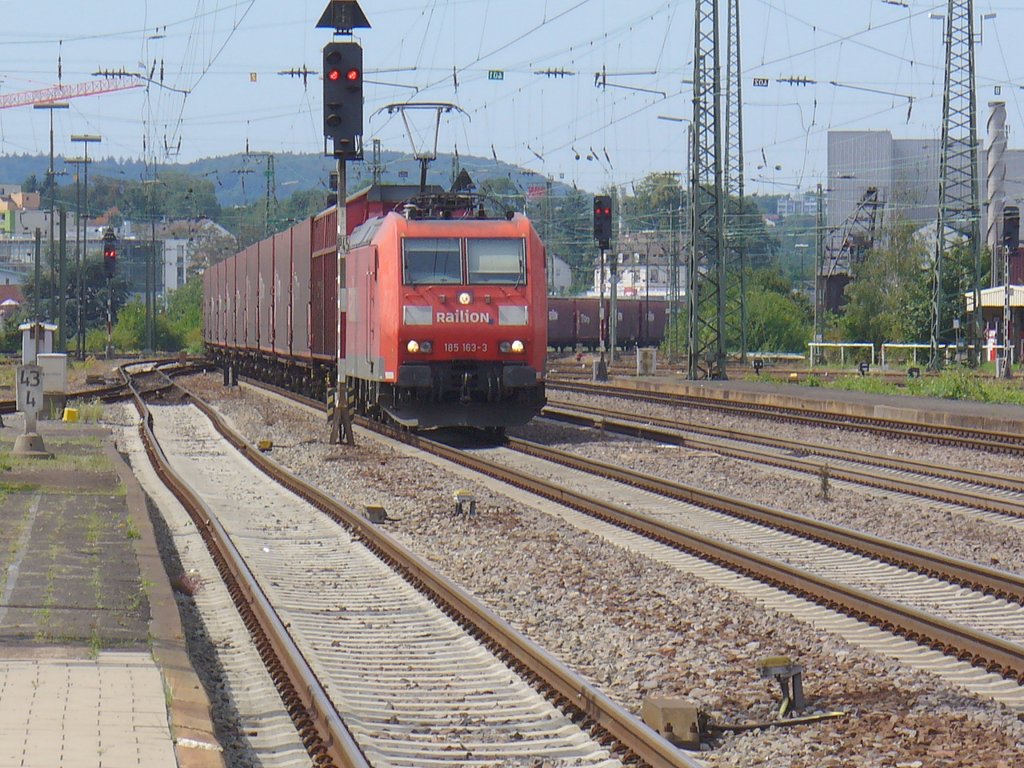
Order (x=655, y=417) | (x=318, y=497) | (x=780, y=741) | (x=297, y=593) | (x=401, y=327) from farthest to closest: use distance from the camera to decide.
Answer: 1. (x=655, y=417)
2. (x=401, y=327)
3. (x=318, y=497)
4. (x=297, y=593)
5. (x=780, y=741)

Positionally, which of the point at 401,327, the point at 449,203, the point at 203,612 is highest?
the point at 449,203

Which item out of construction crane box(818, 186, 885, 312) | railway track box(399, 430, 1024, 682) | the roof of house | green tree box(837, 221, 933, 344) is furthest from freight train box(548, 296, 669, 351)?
the roof of house

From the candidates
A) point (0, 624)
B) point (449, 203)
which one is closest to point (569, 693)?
point (0, 624)

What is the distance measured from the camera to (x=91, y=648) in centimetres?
738

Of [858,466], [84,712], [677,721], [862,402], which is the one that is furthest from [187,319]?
[677,721]

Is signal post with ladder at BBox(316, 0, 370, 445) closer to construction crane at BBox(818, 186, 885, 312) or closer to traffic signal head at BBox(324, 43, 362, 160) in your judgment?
traffic signal head at BBox(324, 43, 362, 160)

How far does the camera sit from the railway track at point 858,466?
15.0 meters

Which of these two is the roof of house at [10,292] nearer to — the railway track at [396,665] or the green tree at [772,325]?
the green tree at [772,325]

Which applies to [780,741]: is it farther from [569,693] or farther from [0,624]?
[0,624]

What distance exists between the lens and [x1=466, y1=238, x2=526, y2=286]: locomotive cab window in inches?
837

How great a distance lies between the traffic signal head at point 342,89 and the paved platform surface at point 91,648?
23.1 feet

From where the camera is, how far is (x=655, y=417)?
27734 mm

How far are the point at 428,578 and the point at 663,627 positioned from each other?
7.14 ft

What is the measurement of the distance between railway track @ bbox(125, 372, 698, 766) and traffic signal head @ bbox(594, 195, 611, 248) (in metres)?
25.8
